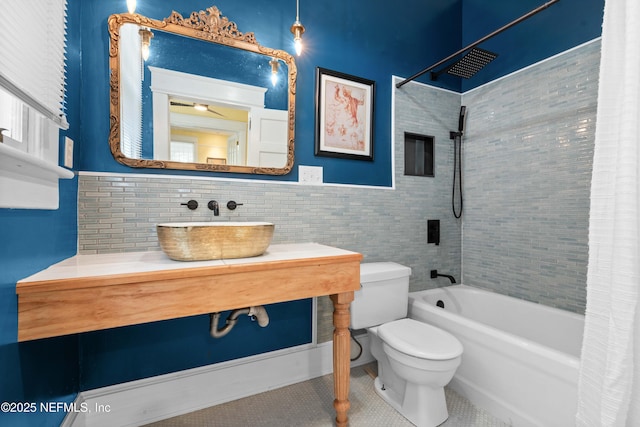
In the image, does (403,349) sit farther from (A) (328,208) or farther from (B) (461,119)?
(B) (461,119)

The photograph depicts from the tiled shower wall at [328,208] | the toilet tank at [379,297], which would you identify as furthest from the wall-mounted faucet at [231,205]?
the toilet tank at [379,297]

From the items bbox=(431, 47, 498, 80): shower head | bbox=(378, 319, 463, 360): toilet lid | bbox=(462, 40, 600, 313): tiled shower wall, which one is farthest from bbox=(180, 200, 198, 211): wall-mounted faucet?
bbox=(462, 40, 600, 313): tiled shower wall

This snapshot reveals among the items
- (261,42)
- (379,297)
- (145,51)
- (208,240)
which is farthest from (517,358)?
(145,51)

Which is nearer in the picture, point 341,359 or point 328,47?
point 341,359

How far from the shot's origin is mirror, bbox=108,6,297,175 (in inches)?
53.7

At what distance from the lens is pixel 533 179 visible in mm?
1946

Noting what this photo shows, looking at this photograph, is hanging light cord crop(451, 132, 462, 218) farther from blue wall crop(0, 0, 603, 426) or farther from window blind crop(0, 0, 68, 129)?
window blind crop(0, 0, 68, 129)

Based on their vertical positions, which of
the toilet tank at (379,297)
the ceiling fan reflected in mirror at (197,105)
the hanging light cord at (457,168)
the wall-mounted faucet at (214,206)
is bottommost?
the toilet tank at (379,297)

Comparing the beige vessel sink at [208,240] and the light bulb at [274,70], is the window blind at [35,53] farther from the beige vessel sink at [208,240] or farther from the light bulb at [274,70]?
the light bulb at [274,70]

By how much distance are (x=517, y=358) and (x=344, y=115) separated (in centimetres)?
166

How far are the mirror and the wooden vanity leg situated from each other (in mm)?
871

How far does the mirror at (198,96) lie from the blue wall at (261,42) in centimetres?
7

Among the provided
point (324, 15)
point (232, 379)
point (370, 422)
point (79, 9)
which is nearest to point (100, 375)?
point (232, 379)

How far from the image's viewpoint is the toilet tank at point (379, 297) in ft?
5.51
